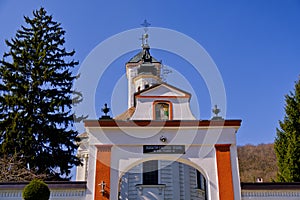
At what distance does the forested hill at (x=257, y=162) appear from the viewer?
4275 cm

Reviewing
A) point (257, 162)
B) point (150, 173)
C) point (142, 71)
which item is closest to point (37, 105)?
point (150, 173)

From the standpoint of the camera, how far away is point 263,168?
148ft

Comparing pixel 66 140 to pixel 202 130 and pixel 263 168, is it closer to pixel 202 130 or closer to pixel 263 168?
pixel 202 130

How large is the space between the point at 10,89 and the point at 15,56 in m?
2.38

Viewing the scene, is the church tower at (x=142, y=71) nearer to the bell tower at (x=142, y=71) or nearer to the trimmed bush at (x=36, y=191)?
the bell tower at (x=142, y=71)

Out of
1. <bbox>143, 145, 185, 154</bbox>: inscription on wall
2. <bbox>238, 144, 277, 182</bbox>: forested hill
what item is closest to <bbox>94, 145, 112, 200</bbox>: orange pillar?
<bbox>143, 145, 185, 154</bbox>: inscription on wall

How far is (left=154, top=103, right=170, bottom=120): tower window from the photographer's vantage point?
1552 cm

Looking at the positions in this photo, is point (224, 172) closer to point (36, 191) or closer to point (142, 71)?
point (36, 191)

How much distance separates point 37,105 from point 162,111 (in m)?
8.53

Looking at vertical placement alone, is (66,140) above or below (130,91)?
below

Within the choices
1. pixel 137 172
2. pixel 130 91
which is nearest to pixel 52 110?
pixel 137 172

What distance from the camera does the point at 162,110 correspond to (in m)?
15.8

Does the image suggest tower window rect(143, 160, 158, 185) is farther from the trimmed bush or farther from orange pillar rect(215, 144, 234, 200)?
the trimmed bush

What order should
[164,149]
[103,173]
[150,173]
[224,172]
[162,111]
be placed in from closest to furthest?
[103,173]
[224,172]
[164,149]
[162,111]
[150,173]
